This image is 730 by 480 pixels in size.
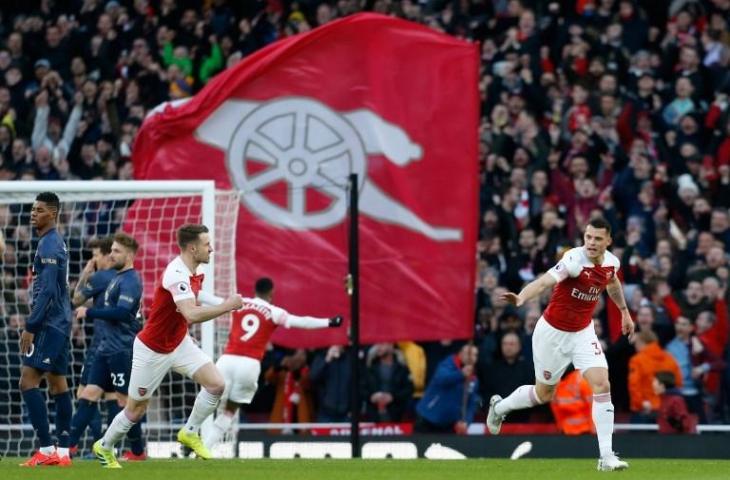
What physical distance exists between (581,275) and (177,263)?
3.26m

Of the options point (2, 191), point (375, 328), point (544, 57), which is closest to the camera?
point (2, 191)

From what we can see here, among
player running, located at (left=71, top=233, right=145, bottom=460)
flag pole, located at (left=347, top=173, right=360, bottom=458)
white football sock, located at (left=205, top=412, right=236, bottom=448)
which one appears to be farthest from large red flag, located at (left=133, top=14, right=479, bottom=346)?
player running, located at (left=71, top=233, right=145, bottom=460)

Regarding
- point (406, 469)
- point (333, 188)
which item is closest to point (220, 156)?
point (333, 188)

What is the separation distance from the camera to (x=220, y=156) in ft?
65.2

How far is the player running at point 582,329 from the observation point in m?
13.7

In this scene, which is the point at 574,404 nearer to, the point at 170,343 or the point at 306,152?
the point at 306,152

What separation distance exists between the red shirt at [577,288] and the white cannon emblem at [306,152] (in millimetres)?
5312

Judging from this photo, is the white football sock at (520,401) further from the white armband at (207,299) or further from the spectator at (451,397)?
the spectator at (451,397)

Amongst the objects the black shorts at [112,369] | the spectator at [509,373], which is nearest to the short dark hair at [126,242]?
the black shorts at [112,369]

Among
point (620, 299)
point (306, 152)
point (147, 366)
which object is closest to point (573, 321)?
point (620, 299)

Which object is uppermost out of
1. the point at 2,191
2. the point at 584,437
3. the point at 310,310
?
the point at 2,191

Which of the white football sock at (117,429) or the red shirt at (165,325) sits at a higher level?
the red shirt at (165,325)

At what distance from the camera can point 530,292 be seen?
13055 millimetres

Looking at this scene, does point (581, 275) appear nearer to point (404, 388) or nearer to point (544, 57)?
point (404, 388)
